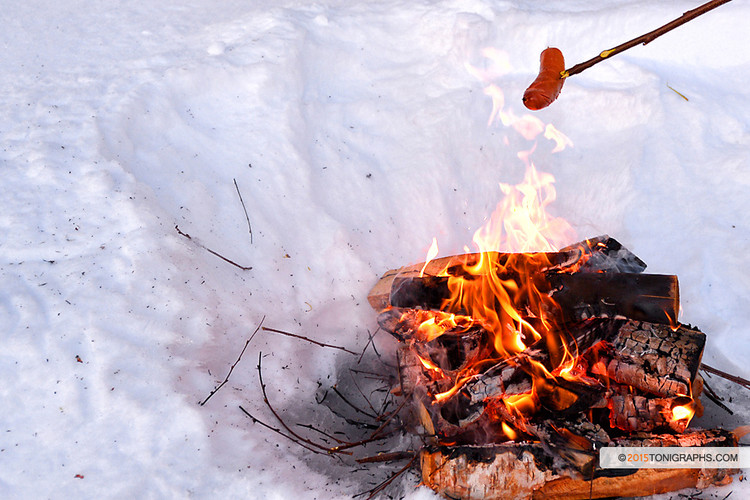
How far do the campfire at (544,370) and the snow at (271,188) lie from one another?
30cm

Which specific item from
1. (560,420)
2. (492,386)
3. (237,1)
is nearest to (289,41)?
(237,1)

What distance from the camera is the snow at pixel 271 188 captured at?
207cm

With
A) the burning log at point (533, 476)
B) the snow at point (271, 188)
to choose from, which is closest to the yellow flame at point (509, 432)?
the burning log at point (533, 476)

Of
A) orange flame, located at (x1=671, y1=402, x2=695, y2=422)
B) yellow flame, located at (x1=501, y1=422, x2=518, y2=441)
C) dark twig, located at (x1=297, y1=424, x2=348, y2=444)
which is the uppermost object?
orange flame, located at (x1=671, y1=402, x2=695, y2=422)

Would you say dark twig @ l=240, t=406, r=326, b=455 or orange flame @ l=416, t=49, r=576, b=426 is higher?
orange flame @ l=416, t=49, r=576, b=426

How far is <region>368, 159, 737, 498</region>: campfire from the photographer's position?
74.7 inches

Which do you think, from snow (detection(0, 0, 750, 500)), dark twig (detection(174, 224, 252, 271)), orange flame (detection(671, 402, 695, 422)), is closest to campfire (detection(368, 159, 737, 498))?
orange flame (detection(671, 402, 695, 422))

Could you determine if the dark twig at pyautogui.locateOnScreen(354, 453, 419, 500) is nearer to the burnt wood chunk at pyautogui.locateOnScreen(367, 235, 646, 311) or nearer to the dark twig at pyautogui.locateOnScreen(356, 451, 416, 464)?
the dark twig at pyautogui.locateOnScreen(356, 451, 416, 464)

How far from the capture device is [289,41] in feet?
11.7

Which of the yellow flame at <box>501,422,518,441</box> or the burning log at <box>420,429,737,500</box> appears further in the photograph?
the yellow flame at <box>501,422,518,441</box>

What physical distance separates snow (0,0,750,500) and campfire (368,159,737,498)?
304 millimetres

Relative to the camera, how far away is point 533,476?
6.16 ft

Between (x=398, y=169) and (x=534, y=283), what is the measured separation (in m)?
1.33

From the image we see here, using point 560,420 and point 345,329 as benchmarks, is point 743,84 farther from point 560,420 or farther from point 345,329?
point 345,329
